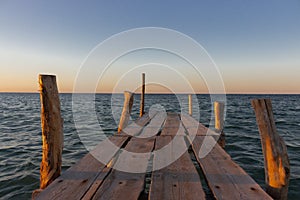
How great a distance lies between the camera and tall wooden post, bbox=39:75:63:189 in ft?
10.9

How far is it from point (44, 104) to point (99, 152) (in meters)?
1.54

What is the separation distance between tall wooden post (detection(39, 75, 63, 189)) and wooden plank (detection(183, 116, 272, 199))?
8.10ft

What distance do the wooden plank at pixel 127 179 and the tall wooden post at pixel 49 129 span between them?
3.19 ft

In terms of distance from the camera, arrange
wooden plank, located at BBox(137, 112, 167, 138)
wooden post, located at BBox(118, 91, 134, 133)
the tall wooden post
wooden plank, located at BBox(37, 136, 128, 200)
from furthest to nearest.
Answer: wooden post, located at BBox(118, 91, 134, 133) < wooden plank, located at BBox(137, 112, 167, 138) < the tall wooden post < wooden plank, located at BBox(37, 136, 128, 200)

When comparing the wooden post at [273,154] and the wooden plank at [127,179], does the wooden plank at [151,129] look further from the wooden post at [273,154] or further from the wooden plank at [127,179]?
the wooden post at [273,154]

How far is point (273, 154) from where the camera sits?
3.00 metres

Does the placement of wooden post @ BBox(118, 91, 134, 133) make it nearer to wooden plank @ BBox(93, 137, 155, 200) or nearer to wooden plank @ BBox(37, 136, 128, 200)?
wooden plank @ BBox(93, 137, 155, 200)

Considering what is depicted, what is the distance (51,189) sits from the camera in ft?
9.02

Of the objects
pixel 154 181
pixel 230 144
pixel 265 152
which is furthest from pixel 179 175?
pixel 230 144

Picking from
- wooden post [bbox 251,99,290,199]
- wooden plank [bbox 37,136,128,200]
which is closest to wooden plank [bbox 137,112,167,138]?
wooden plank [bbox 37,136,128,200]

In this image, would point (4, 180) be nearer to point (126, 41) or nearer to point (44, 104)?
point (44, 104)

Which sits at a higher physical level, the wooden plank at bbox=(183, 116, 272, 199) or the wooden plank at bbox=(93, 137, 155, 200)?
the wooden plank at bbox=(183, 116, 272, 199)

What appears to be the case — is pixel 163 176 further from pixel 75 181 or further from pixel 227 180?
pixel 75 181

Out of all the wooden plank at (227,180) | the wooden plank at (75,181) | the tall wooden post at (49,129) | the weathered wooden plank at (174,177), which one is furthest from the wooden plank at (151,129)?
the tall wooden post at (49,129)
